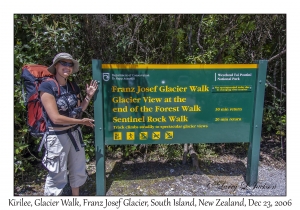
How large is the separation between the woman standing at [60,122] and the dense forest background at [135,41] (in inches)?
38.5

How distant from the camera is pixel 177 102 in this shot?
3318 mm

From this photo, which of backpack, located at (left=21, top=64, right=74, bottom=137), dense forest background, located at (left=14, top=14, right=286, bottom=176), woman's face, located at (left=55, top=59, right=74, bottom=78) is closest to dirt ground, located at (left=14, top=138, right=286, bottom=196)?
dense forest background, located at (left=14, top=14, right=286, bottom=176)

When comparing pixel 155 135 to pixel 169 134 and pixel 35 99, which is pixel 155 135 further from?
pixel 35 99

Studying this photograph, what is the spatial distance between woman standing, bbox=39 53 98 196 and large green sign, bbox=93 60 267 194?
0.36 metres

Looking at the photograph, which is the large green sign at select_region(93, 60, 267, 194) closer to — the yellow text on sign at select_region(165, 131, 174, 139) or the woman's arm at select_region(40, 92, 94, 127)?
the yellow text on sign at select_region(165, 131, 174, 139)

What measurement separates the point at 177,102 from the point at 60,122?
1501mm

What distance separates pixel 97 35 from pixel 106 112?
1484 millimetres

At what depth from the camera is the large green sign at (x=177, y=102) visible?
10.6 feet

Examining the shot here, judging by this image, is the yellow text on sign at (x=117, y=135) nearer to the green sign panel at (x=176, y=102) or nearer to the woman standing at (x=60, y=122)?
the green sign panel at (x=176, y=102)

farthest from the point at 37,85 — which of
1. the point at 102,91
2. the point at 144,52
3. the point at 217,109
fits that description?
the point at 217,109

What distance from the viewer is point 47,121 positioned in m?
2.77

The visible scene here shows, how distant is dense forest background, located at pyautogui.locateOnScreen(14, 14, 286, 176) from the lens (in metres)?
3.71

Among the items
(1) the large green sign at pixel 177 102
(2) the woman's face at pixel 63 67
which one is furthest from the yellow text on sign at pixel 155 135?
(2) the woman's face at pixel 63 67

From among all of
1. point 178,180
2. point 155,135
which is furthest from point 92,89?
point 178,180
